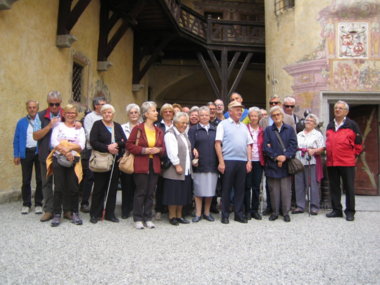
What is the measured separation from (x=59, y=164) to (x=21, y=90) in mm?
2499

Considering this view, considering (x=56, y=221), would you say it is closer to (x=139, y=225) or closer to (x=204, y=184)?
(x=139, y=225)

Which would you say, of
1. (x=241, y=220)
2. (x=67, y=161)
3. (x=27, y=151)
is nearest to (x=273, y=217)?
(x=241, y=220)

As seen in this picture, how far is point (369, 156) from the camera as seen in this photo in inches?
372

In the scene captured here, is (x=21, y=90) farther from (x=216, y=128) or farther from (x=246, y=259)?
(x=246, y=259)

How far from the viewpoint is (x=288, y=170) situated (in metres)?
4.93

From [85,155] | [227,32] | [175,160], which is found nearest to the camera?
[175,160]

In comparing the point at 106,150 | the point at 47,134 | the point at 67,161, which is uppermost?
the point at 47,134

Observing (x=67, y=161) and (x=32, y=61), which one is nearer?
(x=67, y=161)

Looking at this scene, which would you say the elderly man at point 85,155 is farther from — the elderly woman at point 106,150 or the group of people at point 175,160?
the elderly woman at point 106,150

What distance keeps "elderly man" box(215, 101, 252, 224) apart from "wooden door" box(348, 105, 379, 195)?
609cm

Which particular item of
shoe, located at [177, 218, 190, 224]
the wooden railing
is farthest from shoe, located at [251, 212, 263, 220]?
the wooden railing

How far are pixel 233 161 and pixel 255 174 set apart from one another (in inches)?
21.3

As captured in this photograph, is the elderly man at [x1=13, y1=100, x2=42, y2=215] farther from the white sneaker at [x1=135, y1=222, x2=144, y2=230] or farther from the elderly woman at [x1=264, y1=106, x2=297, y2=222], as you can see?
the elderly woman at [x1=264, y1=106, x2=297, y2=222]

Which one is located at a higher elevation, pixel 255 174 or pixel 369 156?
pixel 369 156
